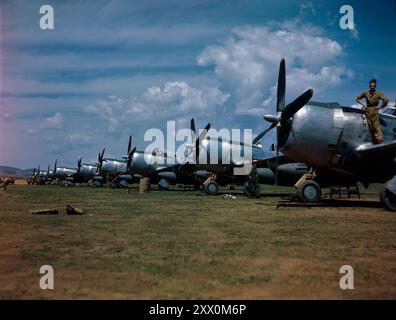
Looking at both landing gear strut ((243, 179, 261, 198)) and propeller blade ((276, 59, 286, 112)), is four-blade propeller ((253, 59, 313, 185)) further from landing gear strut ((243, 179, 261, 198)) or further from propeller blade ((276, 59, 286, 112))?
landing gear strut ((243, 179, 261, 198))

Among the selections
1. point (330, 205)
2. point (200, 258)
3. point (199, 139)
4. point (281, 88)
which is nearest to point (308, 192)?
point (330, 205)

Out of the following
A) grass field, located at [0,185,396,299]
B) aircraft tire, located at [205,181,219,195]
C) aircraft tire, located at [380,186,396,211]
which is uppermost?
aircraft tire, located at [205,181,219,195]

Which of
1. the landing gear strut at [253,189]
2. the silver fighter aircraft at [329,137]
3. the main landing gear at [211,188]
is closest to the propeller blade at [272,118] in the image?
the silver fighter aircraft at [329,137]

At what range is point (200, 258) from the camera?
229 inches

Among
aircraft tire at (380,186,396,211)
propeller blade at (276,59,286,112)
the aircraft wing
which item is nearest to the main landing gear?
propeller blade at (276,59,286,112)

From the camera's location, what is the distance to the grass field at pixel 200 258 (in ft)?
14.0

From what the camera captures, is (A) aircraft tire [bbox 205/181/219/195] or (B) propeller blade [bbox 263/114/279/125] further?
(A) aircraft tire [bbox 205/181/219/195]

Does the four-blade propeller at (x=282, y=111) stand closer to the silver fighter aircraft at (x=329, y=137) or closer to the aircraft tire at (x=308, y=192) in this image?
the silver fighter aircraft at (x=329, y=137)

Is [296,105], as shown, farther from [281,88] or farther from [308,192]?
[308,192]

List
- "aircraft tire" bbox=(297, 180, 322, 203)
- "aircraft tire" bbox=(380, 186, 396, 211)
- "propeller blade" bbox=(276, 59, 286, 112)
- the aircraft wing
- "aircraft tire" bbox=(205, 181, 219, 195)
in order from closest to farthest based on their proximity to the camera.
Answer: "aircraft tire" bbox=(380, 186, 396, 211) → the aircraft wing → "propeller blade" bbox=(276, 59, 286, 112) → "aircraft tire" bbox=(297, 180, 322, 203) → "aircraft tire" bbox=(205, 181, 219, 195)

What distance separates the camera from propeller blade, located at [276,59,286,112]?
14.4m

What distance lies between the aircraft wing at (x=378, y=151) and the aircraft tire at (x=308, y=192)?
6.54 feet

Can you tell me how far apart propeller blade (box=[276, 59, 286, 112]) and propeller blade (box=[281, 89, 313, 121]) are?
0.46 meters
